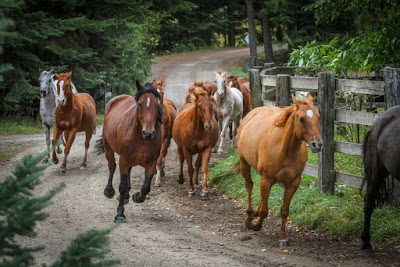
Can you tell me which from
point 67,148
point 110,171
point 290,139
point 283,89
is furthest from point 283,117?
point 67,148

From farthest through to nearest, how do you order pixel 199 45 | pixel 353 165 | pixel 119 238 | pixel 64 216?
1. pixel 199 45
2. pixel 353 165
3. pixel 64 216
4. pixel 119 238

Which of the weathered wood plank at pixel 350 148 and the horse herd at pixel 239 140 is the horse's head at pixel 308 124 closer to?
the horse herd at pixel 239 140

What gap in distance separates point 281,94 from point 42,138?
425 inches

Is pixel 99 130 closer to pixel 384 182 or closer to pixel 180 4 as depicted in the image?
pixel 180 4

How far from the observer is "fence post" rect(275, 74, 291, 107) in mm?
11820

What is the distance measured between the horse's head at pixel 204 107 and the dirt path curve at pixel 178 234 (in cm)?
138

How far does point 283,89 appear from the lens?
11.9m

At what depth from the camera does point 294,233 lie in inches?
364

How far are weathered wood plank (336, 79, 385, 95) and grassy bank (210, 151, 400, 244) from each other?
1644mm

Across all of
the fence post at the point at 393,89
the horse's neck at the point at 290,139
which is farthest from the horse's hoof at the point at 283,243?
the fence post at the point at 393,89

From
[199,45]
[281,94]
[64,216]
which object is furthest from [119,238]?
[199,45]

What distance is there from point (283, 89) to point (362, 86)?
2.40m

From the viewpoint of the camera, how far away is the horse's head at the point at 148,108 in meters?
9.43

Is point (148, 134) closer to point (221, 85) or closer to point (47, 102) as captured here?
point (47, 102)
